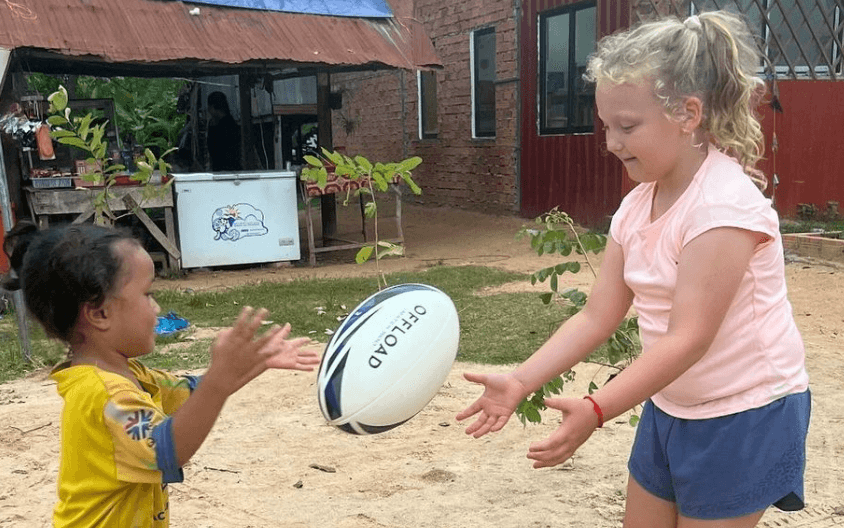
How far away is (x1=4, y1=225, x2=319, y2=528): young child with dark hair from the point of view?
180 centimetres

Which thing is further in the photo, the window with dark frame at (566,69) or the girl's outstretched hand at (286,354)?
the window with dark frame at (566,69)

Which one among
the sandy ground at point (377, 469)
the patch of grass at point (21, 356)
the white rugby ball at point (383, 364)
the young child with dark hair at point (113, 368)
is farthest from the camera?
the patch of grass at point (21, 356)

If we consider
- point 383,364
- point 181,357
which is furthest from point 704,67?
point 181,357

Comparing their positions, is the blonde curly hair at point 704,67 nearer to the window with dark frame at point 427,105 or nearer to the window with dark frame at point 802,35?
the window with dark frame at point 802,35

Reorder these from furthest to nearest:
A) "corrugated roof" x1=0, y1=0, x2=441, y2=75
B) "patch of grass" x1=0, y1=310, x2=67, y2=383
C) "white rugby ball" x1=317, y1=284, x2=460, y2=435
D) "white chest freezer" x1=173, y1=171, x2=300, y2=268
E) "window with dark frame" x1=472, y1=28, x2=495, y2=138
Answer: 1. "window with dark frame" x1=472, y1=28, x2=495, y2=138
2. "white chest freezer" x1=173, y1=171, x2=300, y2=268
3. "corrugated roof" x1=0, y1=0, x2=441, y2=75
4. "patch of grass" x1=0, y1=310, x2=67, y2=383
5. "white rugby ball" x1=317, y1=284, x2=460, y2=435

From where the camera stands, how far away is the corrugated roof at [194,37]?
909 centimetres

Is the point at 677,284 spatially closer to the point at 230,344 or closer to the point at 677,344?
the point at 677,344

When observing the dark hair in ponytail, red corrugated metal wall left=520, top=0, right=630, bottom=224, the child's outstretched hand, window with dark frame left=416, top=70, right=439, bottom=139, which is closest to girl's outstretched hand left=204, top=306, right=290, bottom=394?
the child's outstretched hand

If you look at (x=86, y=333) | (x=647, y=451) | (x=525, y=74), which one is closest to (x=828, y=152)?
(x=525, y=74)

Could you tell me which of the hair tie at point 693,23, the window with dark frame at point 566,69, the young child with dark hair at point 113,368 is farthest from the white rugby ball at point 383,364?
the window with dark frame at point 566,69

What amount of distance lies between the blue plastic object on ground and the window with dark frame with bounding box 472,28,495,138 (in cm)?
928

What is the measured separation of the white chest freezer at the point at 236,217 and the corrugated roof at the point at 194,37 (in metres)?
1.52

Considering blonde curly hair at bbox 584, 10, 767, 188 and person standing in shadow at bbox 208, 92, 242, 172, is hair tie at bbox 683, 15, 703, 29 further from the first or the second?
person standing in shadow at bbox 208, 92, 242, 172

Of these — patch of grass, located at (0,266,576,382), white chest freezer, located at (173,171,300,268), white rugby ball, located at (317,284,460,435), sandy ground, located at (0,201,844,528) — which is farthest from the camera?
white chest freezer, located at (173,171,300,268)
